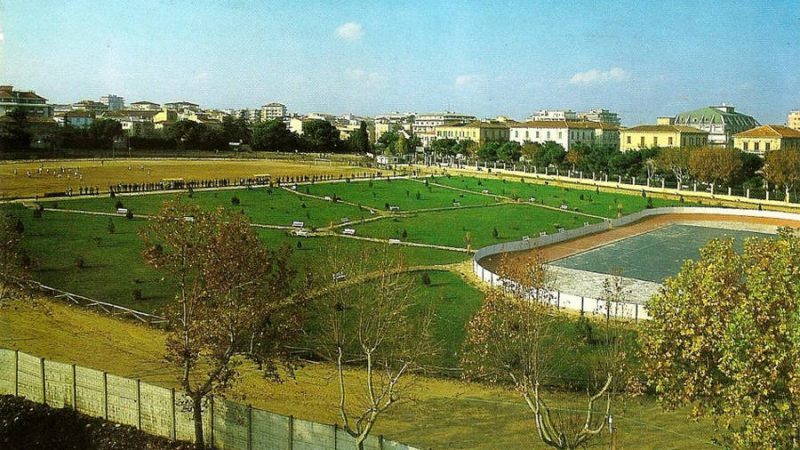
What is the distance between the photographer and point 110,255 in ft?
105

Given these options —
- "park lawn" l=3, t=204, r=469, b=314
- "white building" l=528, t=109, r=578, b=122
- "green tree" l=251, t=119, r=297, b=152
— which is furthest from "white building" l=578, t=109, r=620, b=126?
"park lawn" l=3, t=204, r=469, b=314

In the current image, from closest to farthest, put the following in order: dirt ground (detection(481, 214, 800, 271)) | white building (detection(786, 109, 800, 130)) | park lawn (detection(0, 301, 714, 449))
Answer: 1. park lawn (detection(0, 301, 714, 449))
2. dirt ground (detection(481, 214, 800, 271))
3. white building (detection(786, 109, 800, 130))

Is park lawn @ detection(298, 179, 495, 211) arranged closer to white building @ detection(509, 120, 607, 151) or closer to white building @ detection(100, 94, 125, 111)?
white building @ detection(509, 120, 607, 151)

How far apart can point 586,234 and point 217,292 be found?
33.5 m

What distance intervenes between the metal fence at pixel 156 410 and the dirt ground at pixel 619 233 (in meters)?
17.2

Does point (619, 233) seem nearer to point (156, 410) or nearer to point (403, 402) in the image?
point (403, 402)

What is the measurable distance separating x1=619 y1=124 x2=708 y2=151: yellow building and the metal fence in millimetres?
88278

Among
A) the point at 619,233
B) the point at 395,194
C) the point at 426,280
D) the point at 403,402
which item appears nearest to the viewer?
the point at 403,402

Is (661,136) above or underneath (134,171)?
above

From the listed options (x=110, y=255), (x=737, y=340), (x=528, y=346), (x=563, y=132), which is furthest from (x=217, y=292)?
(x=563, y=132)

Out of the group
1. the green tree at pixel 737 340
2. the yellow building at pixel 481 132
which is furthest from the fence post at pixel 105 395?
the yellow building at pixel 481 132

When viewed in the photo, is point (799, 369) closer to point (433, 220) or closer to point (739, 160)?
point (433, 220)

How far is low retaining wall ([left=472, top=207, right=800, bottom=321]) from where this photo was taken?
78.8 ft

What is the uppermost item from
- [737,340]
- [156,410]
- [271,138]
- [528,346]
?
[271,138]
